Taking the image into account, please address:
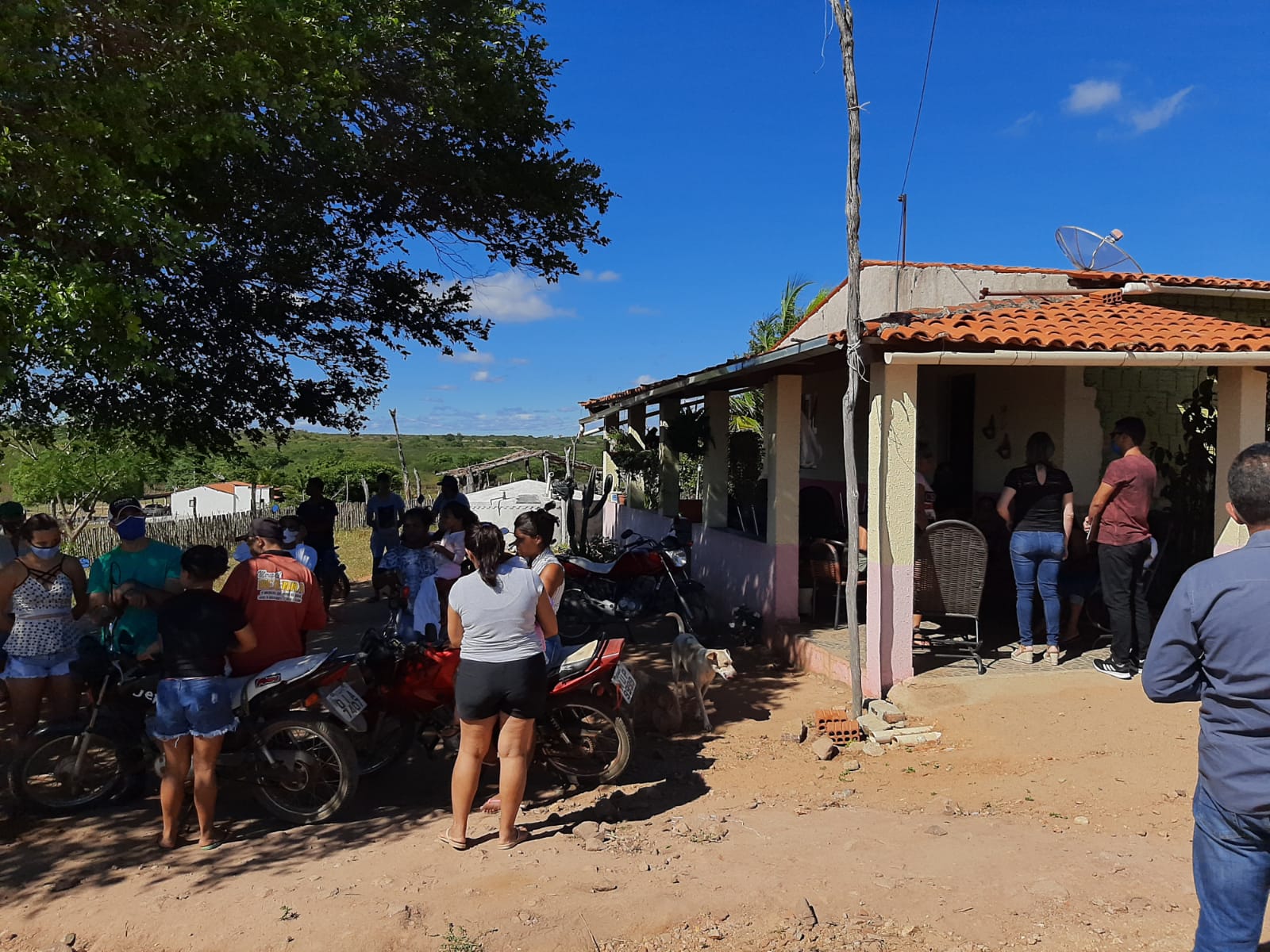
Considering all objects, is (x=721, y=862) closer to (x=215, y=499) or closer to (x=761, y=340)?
(x=761, y=340)

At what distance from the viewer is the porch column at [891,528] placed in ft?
21.2

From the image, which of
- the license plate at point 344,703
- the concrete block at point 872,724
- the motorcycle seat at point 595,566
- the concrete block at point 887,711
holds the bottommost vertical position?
the concrete block at point 872,724

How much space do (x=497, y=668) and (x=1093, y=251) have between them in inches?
341

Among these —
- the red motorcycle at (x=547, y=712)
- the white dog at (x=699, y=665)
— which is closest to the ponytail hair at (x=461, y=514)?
the red motorcycle at (x=547, y=712)

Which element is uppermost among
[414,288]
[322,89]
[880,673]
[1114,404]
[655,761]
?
[322,89]

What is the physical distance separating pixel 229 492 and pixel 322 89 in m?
34.4

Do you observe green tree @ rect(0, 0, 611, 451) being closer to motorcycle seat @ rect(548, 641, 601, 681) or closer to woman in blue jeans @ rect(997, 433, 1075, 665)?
motorcycle seat @ rect(548, 641, 601, 681)

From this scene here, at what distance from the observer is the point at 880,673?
6.54 m

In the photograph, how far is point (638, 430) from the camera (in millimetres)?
15320

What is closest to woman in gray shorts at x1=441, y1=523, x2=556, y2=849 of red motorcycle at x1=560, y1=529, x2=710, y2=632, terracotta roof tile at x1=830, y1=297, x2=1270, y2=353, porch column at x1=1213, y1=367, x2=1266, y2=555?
terracotta roof tile at x1=830, y1=297, x2=1270, y2=353

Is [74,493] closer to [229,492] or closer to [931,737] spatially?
[229,492]

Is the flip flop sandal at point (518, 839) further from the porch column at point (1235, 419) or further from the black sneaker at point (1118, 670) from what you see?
the porch column at point (1235, 419)

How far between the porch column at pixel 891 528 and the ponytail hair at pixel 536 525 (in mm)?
2791

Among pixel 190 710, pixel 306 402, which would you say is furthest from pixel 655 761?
pixel 306 402
